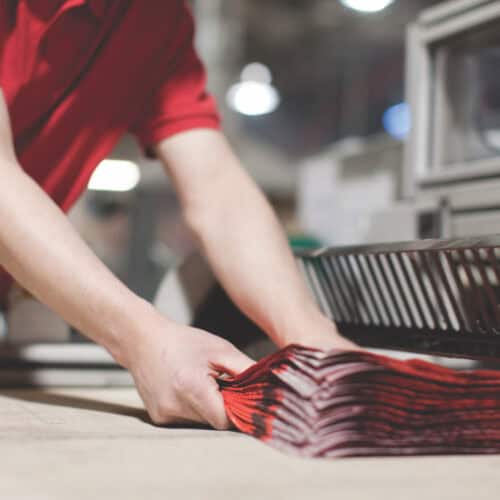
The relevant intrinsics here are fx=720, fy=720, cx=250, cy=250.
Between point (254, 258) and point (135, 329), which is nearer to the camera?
point (135, 329)

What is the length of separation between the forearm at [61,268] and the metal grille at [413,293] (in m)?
0.33

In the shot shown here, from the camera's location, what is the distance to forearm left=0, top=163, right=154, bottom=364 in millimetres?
695

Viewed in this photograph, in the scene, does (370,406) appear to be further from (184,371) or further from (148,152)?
(148,152)

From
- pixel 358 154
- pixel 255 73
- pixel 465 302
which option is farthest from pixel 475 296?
pixel 255 73

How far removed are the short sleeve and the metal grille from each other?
0.27 m

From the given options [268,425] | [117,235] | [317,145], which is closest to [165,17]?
[268,425]

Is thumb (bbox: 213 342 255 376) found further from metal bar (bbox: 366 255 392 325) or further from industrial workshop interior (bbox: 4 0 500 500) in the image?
metal bar (bbox: 366 255 392 325)

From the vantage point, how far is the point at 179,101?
1.12m

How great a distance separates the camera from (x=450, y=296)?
82cm

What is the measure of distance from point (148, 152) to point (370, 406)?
746 mm

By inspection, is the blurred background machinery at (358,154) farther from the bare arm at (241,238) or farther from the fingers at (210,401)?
the fingers at (210,401)

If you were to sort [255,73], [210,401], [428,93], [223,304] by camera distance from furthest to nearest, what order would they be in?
1. [255,73]
2. [428,93]
3. [223,304]
4. [210,401]

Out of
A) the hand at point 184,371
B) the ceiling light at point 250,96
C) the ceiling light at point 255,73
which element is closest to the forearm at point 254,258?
the hand at point 184,371

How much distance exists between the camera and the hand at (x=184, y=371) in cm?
63
